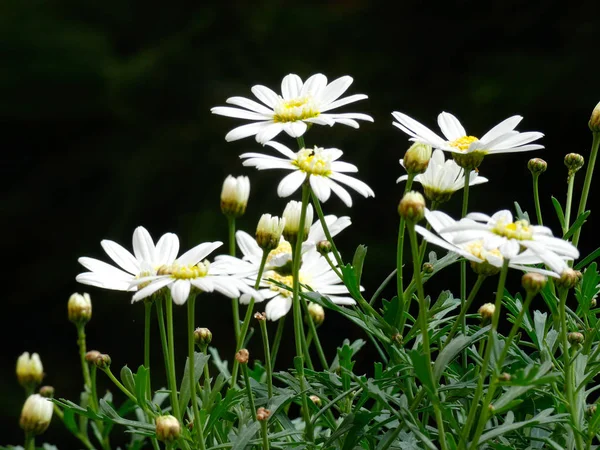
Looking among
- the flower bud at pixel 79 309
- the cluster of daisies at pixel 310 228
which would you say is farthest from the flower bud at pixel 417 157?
the flower bud at pixel 79 309

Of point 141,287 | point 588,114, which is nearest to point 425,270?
point 141,287

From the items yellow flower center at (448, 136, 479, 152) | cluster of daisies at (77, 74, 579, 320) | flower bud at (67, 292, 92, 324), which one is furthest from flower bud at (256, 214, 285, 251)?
flower bud at (67, 292, 92, 324)

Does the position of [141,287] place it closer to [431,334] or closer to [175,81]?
[431,334]

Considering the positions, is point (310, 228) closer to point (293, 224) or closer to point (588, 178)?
point (293, 224)

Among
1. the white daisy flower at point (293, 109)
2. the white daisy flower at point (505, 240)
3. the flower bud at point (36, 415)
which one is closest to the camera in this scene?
the white daisy flower at point (505, 240)

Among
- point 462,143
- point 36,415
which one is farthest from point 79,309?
point 462,143

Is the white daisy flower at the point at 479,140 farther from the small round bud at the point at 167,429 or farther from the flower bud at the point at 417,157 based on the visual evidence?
the small round bud at the point at 167,429

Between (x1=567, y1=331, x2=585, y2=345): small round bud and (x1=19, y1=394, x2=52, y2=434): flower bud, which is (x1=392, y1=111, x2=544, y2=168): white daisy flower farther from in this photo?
(x1=19, y1=394, x2=52, y2=434): flower bud
